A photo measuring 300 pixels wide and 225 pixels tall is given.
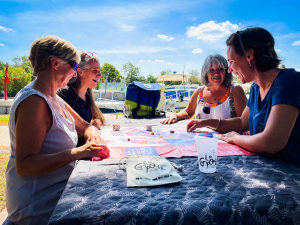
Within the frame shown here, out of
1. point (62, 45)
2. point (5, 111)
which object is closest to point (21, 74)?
point (5, 111)

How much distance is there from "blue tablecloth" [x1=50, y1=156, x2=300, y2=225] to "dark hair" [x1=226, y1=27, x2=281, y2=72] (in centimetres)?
89

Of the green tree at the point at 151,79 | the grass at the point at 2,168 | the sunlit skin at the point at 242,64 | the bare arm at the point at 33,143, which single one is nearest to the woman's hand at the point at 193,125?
the sunlit skin at the point at 242,64

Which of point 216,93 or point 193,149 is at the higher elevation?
point 216,93

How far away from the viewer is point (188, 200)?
76cm

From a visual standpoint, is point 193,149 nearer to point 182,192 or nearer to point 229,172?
point 229,172

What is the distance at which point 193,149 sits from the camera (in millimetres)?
1505

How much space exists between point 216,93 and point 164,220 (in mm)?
2801

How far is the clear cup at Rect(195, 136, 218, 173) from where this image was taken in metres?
1.05

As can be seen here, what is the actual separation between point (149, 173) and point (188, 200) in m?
0.26

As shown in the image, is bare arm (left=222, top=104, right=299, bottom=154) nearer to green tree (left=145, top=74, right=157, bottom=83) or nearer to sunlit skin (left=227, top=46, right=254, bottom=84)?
sunlit skin (left=227, top=46, right=254, bottom=84)

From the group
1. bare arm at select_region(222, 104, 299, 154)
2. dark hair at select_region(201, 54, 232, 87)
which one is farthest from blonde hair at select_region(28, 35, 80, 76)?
dark hair at select_region(201, 54, 232, 87)

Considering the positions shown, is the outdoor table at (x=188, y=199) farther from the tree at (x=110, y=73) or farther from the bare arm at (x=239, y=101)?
the tree at (x=110, y=73)

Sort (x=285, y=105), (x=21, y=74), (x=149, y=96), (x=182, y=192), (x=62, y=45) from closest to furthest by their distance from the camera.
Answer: (x=182, y=192), (x=285, y=105), (x=62, y=45), (x=149, y=96), (x=21, y=74)

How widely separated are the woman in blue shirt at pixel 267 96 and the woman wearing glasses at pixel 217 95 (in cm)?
108
